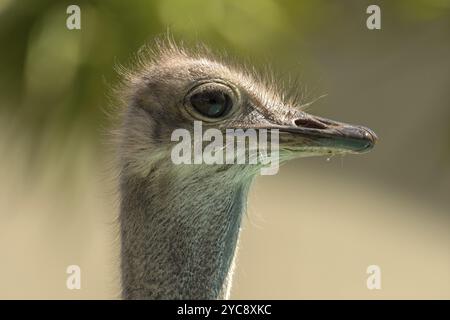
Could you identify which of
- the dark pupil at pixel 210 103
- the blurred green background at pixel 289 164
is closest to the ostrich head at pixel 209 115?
the dark pupil at pixel 210 103

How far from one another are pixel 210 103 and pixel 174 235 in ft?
1.07

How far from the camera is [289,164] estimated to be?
23.5ft

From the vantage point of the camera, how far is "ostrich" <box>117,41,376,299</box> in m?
3.08

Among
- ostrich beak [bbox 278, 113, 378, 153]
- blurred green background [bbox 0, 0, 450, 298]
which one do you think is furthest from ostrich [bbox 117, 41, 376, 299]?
blurred green background [bbox 0, 0, 450, 298]

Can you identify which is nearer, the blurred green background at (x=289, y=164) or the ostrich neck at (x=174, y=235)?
the ostrich neck at (x=174, y=235)

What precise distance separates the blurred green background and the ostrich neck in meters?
1.83

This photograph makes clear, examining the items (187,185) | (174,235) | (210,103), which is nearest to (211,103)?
(210,103)

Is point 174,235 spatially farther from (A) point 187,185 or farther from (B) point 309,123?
(B) point 309,123

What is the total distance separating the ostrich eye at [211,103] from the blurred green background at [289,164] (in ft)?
5.68

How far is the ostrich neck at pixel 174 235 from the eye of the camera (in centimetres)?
308

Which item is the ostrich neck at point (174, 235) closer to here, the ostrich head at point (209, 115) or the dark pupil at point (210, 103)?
the ostrich head at point (209, 115)

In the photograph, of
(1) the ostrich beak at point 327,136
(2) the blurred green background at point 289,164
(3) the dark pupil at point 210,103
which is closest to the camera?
(1) the ostrich beak at point 327,136

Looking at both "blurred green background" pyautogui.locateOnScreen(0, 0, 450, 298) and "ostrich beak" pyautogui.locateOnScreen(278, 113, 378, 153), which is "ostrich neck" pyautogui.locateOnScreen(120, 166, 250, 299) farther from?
"blurred green background" pyautogui.locateOnScreen(0, 0, 450, 298)
